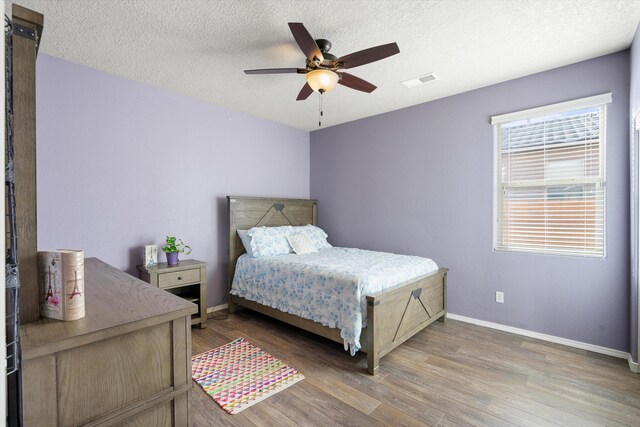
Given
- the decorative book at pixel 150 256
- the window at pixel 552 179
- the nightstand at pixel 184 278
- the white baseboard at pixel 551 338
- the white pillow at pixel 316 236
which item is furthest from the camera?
the white pillow at pixel 316 236

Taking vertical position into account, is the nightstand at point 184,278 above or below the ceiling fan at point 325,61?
below

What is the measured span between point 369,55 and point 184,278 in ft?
8.79

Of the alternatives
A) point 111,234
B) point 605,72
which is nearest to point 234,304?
point 111,234

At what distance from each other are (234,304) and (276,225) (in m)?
1.19

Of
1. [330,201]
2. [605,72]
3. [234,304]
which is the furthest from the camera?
[330,201]

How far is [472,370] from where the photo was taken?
7.82ft

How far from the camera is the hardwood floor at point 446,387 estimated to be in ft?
6.07

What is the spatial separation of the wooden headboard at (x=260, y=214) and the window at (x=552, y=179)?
2.56 metres

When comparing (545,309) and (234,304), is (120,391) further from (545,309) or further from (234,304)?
(545,309)

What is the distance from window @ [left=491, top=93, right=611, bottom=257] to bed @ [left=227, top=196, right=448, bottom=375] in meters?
0.93

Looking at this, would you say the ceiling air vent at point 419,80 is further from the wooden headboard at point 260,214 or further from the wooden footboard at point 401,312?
the wooden headboard at point 260,214

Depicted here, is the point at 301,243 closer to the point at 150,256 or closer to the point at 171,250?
the point at 171,250

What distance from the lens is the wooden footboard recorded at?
2.32m

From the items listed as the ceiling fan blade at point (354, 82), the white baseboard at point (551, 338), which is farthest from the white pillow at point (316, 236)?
the ceiling fan blade at point (354, 82)
